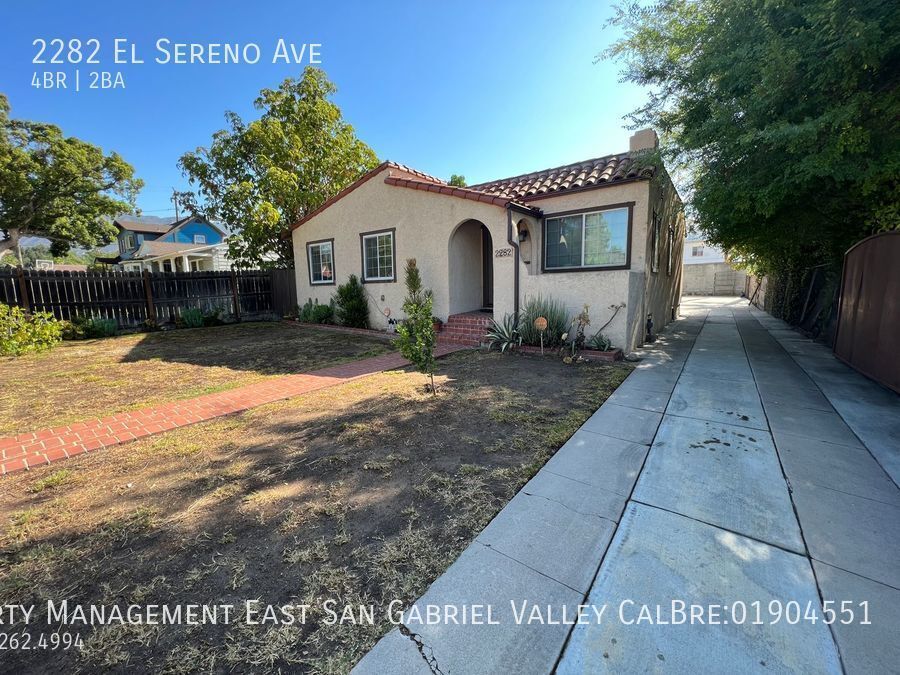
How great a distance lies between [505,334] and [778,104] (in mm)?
5973

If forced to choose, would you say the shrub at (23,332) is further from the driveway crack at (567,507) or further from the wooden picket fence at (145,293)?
the driveway crack at (567,507)

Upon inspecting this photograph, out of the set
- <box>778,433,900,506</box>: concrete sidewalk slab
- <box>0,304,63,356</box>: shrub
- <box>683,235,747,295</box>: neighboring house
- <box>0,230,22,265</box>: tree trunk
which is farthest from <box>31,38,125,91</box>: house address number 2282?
<box>683,235,747,295</box>: neighboring house

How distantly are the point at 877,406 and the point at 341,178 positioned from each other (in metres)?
18.5

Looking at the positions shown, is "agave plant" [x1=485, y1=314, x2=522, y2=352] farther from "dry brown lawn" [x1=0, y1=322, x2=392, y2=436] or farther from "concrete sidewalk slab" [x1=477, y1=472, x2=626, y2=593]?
"concrete sidewalk slab" [x1=477, y1=472, x2=626, y2=593]

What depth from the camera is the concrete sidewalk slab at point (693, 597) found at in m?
1.64

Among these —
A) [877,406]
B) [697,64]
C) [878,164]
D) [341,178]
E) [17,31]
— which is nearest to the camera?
[877,406]

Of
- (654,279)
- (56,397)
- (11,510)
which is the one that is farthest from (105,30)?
(654,279)

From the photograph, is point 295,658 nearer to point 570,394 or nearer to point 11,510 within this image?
point 11,510

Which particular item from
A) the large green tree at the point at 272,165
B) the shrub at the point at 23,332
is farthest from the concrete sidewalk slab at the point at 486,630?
the large green tree at the point at 272,165

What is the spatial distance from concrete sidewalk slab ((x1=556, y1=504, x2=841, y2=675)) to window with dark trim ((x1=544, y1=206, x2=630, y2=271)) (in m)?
6.81

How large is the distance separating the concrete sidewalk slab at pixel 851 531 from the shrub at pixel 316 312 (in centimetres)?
1282

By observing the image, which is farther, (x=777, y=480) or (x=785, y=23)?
(x=785, y=23)

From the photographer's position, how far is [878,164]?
509 cm

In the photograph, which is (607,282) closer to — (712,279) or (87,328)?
(87,328)
